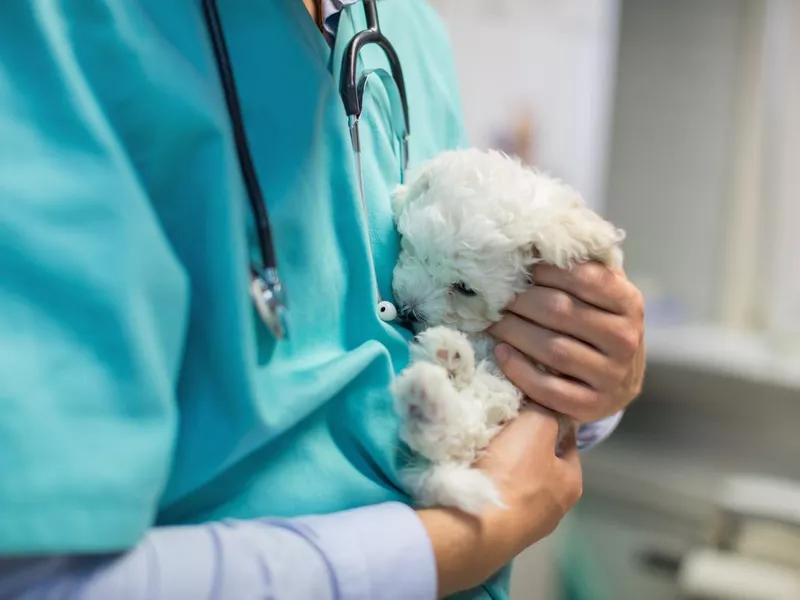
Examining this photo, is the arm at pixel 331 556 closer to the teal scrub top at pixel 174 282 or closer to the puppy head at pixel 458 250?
the teal scrub top at pixel 174 282

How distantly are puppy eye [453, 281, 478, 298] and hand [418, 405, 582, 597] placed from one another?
13 cm

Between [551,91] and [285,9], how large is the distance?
51.1 inches

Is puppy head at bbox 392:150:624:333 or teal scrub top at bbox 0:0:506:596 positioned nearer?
teal scrub top at bbox 0:0:506:596

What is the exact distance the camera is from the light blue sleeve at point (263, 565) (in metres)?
0.45

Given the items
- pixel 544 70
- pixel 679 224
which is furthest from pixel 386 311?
pixel 679 224

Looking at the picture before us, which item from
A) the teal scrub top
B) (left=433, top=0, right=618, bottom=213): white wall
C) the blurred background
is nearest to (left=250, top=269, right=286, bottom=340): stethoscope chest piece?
the teal scrub top

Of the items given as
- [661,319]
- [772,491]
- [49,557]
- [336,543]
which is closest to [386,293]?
[336,543]

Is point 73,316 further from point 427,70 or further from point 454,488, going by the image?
point 427,70

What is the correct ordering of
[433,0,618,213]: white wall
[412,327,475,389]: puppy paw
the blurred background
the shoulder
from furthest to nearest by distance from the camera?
the blurred background
[433,0,618,213]: white wall
the shoulder
[412,327,475,389]: puppy paw

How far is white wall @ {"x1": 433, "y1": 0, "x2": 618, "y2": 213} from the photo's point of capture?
166cm

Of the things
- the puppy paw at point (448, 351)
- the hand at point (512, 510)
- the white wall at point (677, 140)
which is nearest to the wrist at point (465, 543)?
the hand at point (512, 510)

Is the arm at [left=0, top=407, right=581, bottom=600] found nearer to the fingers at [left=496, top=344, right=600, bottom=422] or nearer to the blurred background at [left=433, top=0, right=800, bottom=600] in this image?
the fingers at [left=496, top=344, right=600, bottom=422]

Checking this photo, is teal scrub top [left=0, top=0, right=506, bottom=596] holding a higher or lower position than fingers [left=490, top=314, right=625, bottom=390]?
higher

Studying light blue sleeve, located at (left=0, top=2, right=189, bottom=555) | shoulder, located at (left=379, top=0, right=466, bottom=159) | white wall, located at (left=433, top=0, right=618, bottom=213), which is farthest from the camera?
white wall, located at (left=433, top=0, right=618, bottom=213)
